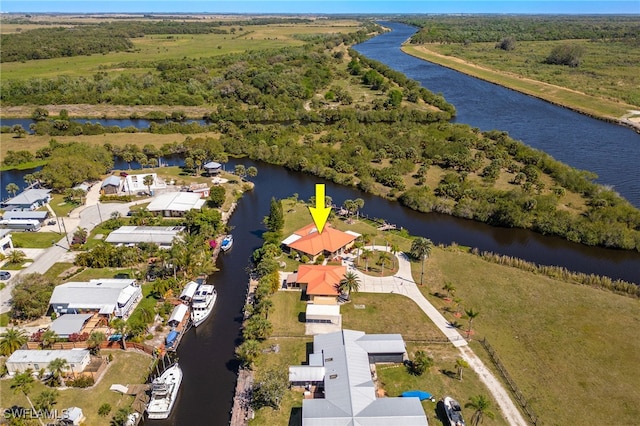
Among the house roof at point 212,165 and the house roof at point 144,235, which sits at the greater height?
the house roof at point 212,165

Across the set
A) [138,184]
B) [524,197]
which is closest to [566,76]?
[524,197]

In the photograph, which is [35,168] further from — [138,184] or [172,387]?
[172,387]

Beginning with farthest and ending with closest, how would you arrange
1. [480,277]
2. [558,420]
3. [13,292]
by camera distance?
[480,277] < [13,292] < [558,420]

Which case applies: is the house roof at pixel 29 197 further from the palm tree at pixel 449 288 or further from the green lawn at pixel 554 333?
the palm tree at pixel 449 288

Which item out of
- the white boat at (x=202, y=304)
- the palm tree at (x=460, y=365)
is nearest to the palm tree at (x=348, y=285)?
the palm tree at (x=460, y=365)

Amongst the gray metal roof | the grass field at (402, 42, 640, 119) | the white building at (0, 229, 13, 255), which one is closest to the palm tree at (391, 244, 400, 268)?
the white building at (0, 229, 13, 255)

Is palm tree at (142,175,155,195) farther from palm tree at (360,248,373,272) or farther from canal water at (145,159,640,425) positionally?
palm tree at (360,248,373,272)
